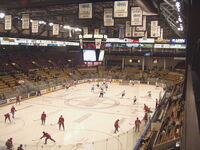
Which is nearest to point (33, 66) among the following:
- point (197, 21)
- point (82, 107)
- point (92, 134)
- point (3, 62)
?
point (3, 62)

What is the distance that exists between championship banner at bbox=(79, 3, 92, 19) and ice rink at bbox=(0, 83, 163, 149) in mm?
7583

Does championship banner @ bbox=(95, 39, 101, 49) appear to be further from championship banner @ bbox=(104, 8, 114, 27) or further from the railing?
the railing

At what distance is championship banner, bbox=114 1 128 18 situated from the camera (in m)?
10.0

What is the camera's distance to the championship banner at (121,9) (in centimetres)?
1001

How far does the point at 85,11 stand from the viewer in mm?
10438

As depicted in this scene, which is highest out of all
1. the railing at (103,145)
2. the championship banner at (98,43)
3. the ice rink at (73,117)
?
the championship banner at (98,43)

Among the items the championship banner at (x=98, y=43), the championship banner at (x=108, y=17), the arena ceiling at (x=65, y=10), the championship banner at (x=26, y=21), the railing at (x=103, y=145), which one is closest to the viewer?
the arena ceiling at (x=65, y=10)

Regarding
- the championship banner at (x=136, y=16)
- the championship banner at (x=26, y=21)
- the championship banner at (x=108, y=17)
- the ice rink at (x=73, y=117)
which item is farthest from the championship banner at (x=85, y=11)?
the ice rink at (x=73, y=117)

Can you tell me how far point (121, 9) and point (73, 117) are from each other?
1193 cm

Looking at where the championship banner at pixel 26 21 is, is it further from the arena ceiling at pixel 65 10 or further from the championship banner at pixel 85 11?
the championship banner at pixel 85 11

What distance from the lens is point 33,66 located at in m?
40.3

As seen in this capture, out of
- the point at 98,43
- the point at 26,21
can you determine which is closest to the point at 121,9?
the point at 98,43

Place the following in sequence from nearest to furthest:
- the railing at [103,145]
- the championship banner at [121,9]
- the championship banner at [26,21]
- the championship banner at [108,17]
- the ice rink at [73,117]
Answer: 1. the championship banner at [121,9]
2. the railing at [103,145]
3. the championship banner at [108,17]
4. the ice rink at [73,117]
5. the championship banner at [26,21]

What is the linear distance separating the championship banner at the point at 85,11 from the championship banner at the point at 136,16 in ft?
8.41
